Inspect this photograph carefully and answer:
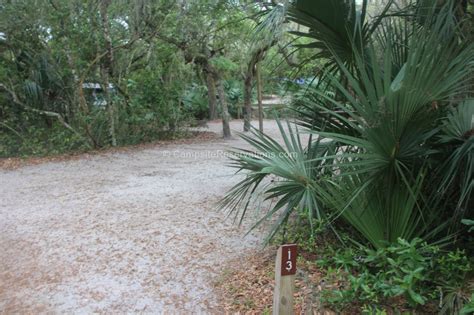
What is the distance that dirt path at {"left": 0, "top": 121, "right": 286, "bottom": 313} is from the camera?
131 inches

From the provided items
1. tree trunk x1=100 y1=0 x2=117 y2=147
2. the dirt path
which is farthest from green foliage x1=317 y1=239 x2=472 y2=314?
tree trunk x1=100 y1=0 x2=117 y2=147

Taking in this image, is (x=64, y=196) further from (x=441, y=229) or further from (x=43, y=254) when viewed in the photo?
(x=441, y=229)

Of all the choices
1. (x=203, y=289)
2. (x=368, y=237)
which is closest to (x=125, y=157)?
(x=203, y=289)

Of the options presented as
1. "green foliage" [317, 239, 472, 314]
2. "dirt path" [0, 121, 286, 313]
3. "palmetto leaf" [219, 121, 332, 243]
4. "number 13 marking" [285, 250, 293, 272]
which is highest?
"palmetto leaf" [219, 121, 332, 243]

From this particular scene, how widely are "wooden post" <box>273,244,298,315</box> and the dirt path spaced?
942mm

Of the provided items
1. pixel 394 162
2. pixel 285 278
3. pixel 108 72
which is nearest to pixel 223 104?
pixel 108 72

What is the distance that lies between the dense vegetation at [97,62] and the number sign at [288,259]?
281 inches

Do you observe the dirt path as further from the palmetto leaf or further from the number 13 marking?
the number 13 marking

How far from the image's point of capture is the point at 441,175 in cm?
289

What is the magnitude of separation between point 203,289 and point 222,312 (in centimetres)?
40

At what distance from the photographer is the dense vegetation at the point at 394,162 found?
2.41m


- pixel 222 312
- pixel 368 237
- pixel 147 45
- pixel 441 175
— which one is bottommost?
pixel 222 312

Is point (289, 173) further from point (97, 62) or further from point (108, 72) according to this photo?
point (108, 72)

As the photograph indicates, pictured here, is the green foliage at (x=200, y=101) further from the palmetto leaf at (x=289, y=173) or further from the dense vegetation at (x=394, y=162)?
the dense vegetation at (x=394, y=162)
